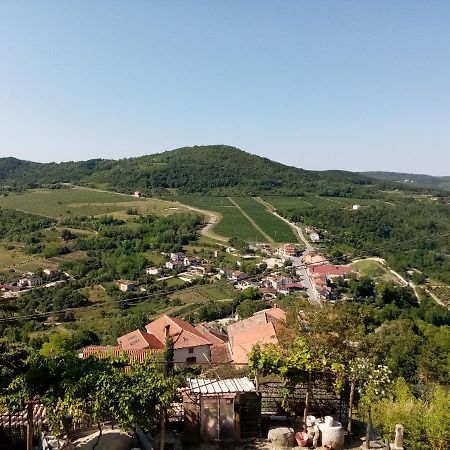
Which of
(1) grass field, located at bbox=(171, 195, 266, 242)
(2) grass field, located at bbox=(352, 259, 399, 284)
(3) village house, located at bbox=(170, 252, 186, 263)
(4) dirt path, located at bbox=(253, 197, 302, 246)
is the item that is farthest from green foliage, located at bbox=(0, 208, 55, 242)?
(2) grass field, located at bbox=(352, 259, 399, 284)

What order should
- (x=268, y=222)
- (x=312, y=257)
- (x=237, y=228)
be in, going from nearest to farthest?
(x=312, y=257) → (x=237, y=228) → (x=268, y=222)

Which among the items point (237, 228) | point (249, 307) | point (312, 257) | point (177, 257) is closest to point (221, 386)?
point (249, 307)

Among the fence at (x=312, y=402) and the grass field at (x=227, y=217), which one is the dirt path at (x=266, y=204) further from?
the fence at (x=312, y=402)

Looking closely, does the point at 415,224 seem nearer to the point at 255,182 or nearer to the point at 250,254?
the point at 250,254

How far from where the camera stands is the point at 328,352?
8508mm

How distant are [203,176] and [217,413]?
142 m

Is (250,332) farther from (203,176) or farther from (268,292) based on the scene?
(203,176)

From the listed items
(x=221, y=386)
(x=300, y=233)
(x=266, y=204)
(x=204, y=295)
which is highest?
(x=266, y=204)

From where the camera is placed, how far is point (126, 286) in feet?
192

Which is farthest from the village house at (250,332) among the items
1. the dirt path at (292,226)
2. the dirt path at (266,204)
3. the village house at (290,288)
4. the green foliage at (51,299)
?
the dirt path at (266,204)

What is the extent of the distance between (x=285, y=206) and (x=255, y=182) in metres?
32.4

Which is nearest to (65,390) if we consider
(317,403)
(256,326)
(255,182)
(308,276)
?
(317,403)

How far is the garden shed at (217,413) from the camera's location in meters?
7.27

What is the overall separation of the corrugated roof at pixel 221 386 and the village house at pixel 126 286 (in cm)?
5213
